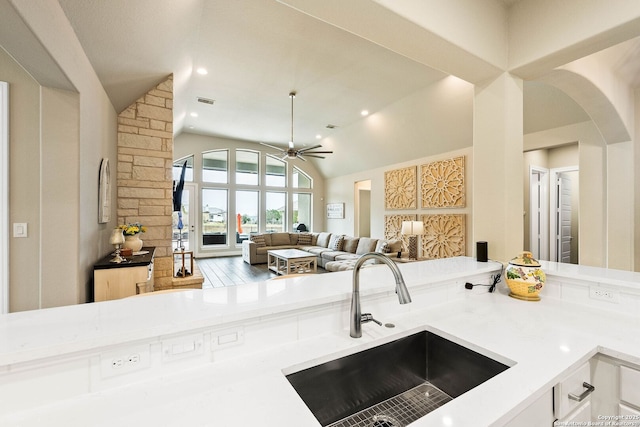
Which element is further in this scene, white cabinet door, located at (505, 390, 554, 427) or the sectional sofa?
the sectional sofa

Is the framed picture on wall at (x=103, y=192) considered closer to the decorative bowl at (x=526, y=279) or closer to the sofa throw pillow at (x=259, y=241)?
the decorative bowl at (x=526, y=279)

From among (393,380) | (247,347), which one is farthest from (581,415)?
(247,347)

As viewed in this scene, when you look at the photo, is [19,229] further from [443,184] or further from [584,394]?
[443,184]

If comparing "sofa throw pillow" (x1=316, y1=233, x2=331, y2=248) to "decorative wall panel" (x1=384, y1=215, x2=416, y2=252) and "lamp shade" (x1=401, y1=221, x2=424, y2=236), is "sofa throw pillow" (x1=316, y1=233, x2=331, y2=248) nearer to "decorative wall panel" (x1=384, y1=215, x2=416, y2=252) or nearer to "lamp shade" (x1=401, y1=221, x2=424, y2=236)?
"decorative wall panel" (x1=384, y1=215, x2=416, y2=252)

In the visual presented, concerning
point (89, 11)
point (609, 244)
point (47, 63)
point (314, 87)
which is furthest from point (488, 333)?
point (314, 87)

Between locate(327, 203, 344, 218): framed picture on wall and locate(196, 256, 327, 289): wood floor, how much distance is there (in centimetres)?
267

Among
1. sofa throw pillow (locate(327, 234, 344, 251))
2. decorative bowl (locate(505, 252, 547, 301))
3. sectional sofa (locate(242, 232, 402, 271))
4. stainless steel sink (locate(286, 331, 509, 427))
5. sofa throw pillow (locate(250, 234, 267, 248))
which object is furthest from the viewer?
sofa throw pillow (locate(250, 234, 267, 248))

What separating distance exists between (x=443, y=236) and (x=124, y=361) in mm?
5536

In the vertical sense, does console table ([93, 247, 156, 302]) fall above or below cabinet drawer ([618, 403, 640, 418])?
above

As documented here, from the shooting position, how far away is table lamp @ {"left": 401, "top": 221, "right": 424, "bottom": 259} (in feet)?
16.8

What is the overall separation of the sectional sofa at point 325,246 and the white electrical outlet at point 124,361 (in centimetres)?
442

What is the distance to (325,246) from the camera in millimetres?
7656

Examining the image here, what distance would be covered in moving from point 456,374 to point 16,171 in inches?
127

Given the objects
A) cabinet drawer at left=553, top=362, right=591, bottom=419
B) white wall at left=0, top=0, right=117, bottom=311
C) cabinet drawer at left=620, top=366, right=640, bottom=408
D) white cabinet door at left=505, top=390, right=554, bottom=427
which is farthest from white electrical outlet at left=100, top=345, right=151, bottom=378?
white wall at left=0, top=0, right=117, bottom=311
